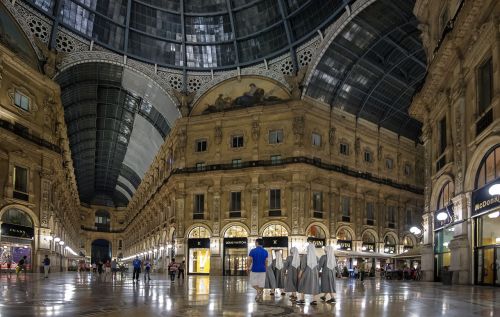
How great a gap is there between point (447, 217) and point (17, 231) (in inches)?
1180

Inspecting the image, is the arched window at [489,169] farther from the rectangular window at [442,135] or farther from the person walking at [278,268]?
the person walking at [278,268]

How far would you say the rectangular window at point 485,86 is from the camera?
75.6 feet

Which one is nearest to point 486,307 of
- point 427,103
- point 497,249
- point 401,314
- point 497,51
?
point 401,314

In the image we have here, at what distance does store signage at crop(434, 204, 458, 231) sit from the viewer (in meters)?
26.8

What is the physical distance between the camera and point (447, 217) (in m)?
27.7

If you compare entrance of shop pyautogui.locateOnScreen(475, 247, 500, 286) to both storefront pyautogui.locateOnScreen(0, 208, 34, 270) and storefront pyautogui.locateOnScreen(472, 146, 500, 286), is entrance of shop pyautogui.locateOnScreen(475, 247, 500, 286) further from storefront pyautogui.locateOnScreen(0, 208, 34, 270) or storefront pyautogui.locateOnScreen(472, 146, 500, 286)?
storefront pyautogui.locateOnScreen(0, 208, 34, 270)

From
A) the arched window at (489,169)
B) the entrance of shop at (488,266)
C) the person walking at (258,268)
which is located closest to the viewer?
the person walking at (258,268)

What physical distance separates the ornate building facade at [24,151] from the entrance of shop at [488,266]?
3104 centimetres

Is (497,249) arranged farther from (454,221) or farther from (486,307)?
(486,307)

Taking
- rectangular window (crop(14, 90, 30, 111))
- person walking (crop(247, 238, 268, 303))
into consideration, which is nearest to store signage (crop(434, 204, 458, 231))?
person walking (crop(247, 238, 268, 303))

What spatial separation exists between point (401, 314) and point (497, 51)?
13.7 m

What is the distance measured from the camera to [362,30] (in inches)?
1918

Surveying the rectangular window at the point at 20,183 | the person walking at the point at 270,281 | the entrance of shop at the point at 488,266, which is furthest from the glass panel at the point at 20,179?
the entrance of shop at the point at 488,266

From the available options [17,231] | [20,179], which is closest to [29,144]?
[20,179]
